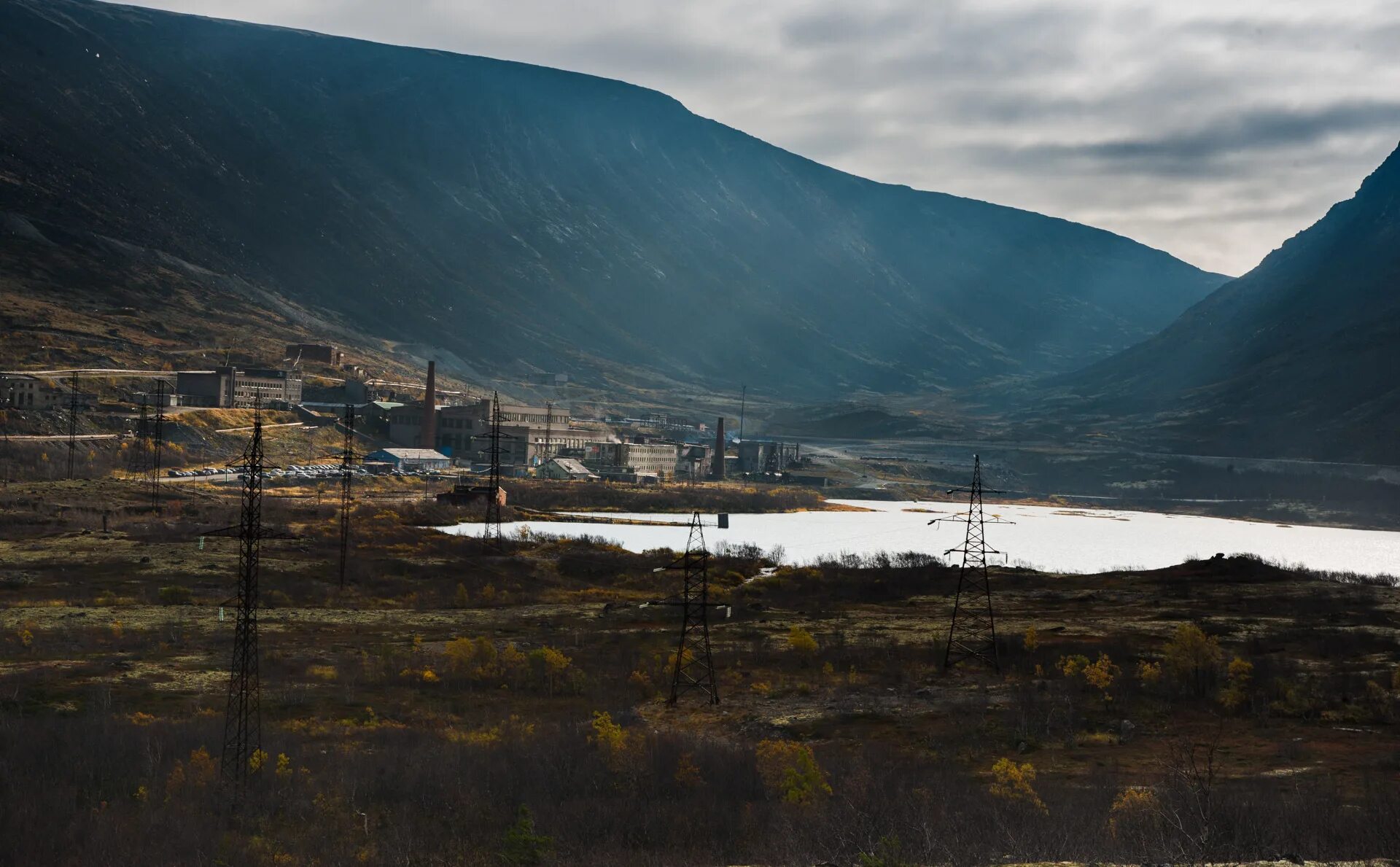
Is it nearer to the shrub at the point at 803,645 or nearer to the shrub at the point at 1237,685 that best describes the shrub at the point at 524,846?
the shrub at the point at 1237,685

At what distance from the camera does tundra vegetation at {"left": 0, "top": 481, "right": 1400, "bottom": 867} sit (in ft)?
70.8

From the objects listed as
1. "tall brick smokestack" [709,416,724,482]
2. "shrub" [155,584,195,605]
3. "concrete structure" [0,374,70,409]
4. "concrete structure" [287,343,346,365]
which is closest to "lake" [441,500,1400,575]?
"tall brick smokestack" [709,416,724,482]

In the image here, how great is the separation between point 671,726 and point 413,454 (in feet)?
350

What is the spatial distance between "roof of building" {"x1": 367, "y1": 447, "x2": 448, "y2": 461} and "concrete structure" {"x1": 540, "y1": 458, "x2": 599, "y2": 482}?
12962mm

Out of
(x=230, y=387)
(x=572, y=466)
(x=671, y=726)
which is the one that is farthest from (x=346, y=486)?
(x=572, y=466)

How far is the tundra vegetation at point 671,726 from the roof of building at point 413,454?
2671 inches

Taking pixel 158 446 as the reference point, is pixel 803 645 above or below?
below

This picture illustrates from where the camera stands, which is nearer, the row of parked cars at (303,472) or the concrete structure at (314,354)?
the row of parked cars at (303,472)

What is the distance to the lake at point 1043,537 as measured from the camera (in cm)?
9538

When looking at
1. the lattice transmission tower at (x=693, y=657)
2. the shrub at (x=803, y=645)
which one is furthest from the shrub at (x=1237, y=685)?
the lattice transmission tower at (x=693, y=657)

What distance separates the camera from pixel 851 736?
32.1m

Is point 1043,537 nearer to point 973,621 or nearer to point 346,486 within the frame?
point 973,621

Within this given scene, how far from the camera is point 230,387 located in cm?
13425

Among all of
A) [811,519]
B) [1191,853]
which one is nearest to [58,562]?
[1191,853]
